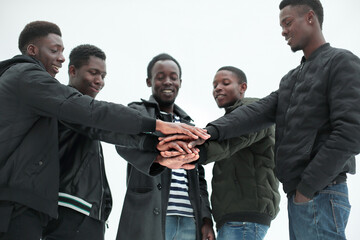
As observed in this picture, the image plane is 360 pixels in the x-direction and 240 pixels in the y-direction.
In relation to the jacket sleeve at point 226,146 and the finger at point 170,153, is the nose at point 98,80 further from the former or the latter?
the jacket sleeve at point 226,146

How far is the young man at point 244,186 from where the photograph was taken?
2293 millimetres

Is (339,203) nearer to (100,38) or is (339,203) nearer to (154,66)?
(154,66)

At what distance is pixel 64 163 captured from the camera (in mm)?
2156

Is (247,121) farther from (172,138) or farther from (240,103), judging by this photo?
(172,138)

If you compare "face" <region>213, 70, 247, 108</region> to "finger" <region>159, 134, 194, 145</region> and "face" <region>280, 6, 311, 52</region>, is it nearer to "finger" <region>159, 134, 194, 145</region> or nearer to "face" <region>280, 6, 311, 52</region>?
"finger" <region>159, 134, 194, 145</region>

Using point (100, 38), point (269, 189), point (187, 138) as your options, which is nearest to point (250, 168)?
point (269, 189)

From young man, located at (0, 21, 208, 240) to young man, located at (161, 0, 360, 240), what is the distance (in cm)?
65

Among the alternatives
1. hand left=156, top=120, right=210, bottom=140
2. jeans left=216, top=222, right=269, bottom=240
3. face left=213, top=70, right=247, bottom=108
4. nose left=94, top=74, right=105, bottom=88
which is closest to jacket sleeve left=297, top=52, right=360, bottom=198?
jeans left=216, top=222, right=269, bottom=240

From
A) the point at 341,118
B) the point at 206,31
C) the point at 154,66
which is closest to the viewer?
the point at 341,118

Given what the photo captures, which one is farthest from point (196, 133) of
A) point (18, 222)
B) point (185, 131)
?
point (18, 222)

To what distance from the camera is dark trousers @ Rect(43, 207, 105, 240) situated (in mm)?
2025

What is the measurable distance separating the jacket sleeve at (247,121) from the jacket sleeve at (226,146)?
0.04 meters

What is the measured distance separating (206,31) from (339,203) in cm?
574

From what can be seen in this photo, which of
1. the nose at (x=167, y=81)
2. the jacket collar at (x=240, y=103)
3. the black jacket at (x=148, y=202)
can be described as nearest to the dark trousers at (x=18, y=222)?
the black jacket at (x=148, y=202)
